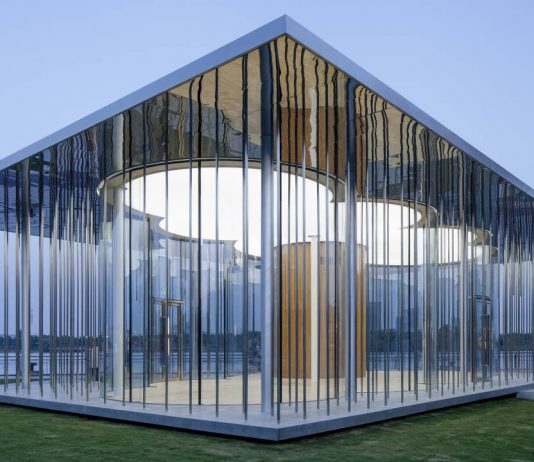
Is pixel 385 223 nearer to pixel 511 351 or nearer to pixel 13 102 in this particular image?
pixel 511 351

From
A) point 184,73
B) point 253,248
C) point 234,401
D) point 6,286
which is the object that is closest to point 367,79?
point 184,73

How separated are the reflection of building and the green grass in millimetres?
289

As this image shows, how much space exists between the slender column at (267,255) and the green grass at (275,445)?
3.54ft

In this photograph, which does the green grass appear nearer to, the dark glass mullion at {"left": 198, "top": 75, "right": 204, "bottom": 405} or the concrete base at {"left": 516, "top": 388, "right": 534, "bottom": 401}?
the dark glass mullion at {"left": 198, "top": 75, "right": 204, "bottom": 405}

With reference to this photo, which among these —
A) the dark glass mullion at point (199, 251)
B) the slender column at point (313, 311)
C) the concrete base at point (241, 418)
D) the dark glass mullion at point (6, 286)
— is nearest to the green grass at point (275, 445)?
the concrete base at point (241, 418)

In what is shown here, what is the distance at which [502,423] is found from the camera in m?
11.1

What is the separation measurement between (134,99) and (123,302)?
13.7ft

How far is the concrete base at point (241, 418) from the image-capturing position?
873 centimetres

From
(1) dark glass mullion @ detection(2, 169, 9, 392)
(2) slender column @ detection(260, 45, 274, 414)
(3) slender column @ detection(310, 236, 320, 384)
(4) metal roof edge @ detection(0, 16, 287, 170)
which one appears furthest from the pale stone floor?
(4) metal roof edge @ detection(0, 16, 287, 170)

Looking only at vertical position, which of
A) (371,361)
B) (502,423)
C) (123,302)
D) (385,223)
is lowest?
(502,423)

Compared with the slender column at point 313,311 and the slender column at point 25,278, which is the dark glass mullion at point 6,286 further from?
the slender column at point 313,311

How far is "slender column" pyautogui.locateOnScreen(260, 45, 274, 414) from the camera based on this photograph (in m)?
9.77

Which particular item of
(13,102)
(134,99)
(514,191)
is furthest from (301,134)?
(13,102)

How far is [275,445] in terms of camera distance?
28.3 ft
